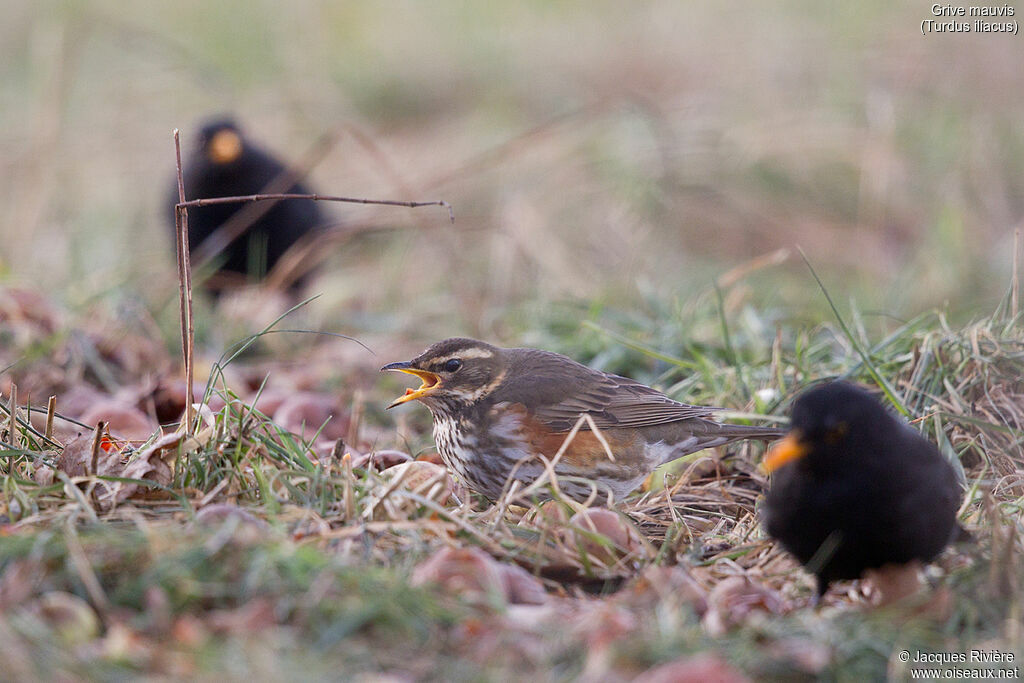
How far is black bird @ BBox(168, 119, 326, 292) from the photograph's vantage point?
8523 mm

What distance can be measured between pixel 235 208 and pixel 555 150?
11.1 feet

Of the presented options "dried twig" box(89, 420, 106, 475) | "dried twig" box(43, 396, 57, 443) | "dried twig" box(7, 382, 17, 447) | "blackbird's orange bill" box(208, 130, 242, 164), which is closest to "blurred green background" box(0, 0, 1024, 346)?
"blackbird's orange bill" box(208, 130, 242, 164)

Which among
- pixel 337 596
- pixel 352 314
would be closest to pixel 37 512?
pixel 337 596

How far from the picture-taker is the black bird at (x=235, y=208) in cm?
852

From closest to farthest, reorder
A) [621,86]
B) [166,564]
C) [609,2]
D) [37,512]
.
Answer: [166,564] → [37,512] → [621,86] → [609,2]

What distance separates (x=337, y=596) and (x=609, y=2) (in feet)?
46.9

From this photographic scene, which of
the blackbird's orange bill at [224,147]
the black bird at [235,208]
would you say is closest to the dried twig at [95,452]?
the black bird at [235,208]

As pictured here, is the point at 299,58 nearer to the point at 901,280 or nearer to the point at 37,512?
the point at 901,280

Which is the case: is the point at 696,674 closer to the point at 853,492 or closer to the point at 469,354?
the point at 853,492

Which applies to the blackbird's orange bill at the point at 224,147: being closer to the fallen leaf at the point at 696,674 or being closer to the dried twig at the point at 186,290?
the dried twig at the point at 186,290

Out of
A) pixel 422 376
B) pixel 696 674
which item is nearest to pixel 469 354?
pixel 422 376

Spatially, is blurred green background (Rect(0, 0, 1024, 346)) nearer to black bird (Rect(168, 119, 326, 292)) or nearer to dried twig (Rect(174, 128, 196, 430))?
black bird (Rect(168, 119, 326, 292))

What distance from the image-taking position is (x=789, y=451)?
10.6 ft

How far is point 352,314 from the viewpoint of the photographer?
8.23 meters
